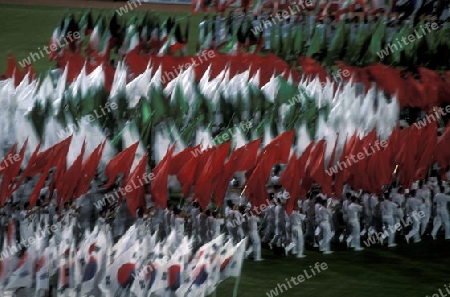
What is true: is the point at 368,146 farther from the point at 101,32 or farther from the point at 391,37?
the point at 101,32

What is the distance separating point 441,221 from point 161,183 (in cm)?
355

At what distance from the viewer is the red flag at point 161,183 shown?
Answer: 933cm

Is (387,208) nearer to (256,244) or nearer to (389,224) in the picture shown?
(389,224)

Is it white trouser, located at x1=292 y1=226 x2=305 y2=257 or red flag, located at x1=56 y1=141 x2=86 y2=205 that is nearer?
red flag, located at x1=56 y1=141 x2=86 y2=205

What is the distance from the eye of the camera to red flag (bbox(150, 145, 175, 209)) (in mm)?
9328

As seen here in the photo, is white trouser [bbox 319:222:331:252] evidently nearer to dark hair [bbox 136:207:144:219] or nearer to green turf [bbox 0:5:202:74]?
dark hair [bbox 136:207:144:219]

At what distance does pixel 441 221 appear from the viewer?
11.2 m

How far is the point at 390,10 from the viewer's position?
63.9 feet

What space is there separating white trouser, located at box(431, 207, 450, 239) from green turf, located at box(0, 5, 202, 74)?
9.21 m

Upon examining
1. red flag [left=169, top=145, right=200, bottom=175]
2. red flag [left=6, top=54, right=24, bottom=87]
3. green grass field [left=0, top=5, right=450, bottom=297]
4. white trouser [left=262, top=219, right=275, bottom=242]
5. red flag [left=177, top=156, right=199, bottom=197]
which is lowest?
green grass field [left=0, top=5, right=450, bottom=297]

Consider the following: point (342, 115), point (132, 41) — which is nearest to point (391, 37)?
point (132, 41)

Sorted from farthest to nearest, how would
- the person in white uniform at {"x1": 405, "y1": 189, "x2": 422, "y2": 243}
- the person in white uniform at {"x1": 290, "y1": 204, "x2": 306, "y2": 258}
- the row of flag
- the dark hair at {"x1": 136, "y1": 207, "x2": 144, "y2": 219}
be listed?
the person in white uniform at {"x1": 405, "y1": 189, "x2": 422, "y2": 243} → the person in white uniform at {"x1": 290, "y1": 204, "x2": 306, "y2": 258} → the dark hair at {"x1": 136, "y1": 207, "x2": 144, "y2": 219} → the row of flag

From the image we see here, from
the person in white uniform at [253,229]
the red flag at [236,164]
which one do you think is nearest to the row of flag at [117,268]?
the red flag at [236,164]

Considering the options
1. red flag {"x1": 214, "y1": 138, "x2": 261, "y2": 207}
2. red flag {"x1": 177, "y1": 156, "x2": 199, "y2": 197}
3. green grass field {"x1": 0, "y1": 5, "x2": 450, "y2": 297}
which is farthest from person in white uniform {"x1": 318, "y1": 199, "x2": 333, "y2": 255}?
red flag {"x1": 177, "y1": 156, "x2": 199, "y2": 197}
